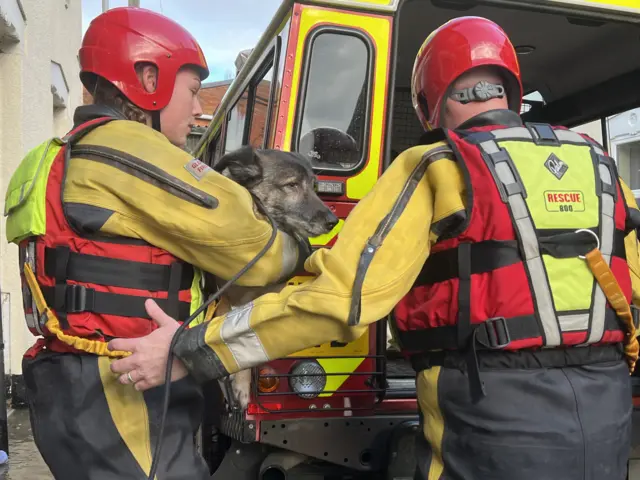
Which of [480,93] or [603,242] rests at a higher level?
[480,93]

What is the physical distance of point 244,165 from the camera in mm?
2613

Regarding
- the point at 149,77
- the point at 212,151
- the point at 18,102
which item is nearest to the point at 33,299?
the point at 149,77

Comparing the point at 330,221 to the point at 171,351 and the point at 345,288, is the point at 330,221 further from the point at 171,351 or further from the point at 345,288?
the point at 171,351

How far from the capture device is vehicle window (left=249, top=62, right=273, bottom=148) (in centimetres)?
356

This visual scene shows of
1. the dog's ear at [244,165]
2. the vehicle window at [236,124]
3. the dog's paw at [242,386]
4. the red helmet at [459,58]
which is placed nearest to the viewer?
the red helmet at [459,58]

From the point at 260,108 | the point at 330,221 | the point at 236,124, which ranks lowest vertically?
the point at 330,221

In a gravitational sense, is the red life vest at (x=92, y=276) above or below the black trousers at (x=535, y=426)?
above

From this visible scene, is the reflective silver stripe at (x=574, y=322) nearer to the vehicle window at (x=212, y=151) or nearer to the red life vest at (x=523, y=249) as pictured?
the red life vest at (x=523, y=249)

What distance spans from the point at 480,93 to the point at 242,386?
1.56 metres

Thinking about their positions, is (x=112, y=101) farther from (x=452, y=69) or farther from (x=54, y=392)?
(x=452, y=69)

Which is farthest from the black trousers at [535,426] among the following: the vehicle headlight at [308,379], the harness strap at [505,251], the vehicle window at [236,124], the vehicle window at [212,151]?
the vehicle window at [212,151]

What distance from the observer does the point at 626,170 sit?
11688mm

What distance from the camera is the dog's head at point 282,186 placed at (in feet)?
8.59

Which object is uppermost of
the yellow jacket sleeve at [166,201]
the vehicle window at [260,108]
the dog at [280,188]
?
the vehicle window at [260,108]
